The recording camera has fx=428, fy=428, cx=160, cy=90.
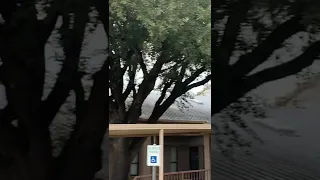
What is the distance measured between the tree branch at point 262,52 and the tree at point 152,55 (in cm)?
563

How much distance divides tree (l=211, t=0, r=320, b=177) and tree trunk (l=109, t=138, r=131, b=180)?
26.7ft

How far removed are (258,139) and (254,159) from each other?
0.40 feet

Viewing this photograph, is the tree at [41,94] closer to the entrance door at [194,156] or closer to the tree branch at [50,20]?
the tree branch at [50,20]

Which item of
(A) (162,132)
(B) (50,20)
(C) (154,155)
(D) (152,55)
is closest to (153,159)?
(C) (154,155)

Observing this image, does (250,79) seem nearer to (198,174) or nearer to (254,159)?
(254,159)

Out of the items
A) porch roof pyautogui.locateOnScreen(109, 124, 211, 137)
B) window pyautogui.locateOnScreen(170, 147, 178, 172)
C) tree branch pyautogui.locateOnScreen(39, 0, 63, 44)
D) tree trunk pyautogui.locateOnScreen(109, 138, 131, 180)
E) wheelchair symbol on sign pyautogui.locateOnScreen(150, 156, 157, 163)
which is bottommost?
window pyautogui.locateOnScreen(170, 147, 178, 172)

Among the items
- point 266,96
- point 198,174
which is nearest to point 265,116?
point 266,96

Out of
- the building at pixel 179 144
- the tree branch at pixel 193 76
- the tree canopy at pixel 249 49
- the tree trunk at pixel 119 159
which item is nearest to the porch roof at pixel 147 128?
the tree branch at pixel 193 76

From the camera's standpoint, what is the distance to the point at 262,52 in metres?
2.56

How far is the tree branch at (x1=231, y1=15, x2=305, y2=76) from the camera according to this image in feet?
8.34

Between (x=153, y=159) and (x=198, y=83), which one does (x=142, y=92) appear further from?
(x=153, y=159)

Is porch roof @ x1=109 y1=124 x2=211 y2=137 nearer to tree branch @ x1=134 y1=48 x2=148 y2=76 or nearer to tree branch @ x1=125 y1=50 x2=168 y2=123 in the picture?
tree branch @ x1=125 y1=50 x2=168 y2=123

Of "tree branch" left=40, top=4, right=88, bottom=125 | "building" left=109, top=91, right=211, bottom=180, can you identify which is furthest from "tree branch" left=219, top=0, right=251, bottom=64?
"building" left=109, top=91, right=211, bottom=180

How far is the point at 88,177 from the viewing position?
270 cm
